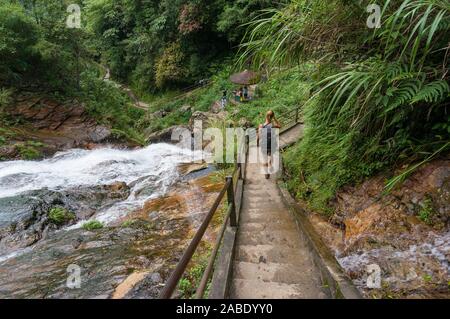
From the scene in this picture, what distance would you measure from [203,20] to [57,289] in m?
19.1

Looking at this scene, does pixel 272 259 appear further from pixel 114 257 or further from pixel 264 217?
pixel 114 257

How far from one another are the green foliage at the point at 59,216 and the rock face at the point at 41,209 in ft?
0.17

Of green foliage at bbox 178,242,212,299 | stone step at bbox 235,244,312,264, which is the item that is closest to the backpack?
green foliage at bbox 178,242,212,299

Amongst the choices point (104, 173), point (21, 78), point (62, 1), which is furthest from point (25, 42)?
point (104, 173)

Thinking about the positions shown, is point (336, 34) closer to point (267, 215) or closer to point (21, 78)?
point (267, 215)

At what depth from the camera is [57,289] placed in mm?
4508

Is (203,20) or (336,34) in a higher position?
(203,20)

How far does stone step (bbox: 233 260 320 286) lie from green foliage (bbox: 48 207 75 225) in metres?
5.67

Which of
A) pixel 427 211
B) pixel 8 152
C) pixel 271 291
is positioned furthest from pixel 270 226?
pixel 8 152

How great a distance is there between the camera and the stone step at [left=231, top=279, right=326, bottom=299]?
9.54 feet

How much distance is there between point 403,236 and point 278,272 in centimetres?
153

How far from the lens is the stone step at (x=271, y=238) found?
13.1 ft

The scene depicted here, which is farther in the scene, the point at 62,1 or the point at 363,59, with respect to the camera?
the point at 62,1
